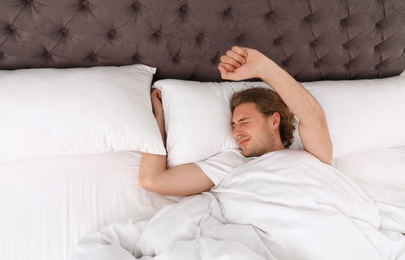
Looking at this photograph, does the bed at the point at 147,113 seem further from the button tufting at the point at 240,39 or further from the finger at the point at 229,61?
the finger at the point at 229,61

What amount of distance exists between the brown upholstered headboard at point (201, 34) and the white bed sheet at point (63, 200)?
1.29 feet

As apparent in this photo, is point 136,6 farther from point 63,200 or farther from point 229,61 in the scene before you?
point 63,200

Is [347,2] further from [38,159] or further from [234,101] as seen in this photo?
[38,159]

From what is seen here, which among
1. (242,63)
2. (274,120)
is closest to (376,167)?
(274,120)

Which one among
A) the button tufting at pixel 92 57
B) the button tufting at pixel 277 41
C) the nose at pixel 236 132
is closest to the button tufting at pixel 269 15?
the button tufting at pixel 277 41

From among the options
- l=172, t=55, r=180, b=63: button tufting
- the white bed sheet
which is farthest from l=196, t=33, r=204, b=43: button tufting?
the white bed sheet

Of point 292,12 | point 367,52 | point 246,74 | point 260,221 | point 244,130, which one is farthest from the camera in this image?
point 367,52

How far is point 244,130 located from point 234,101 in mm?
154

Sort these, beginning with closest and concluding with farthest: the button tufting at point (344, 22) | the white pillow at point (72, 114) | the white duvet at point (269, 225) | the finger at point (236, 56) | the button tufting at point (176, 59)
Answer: the white duvet at point (269, 225) < the white pillow at point (72, 114) < the finger at point (236, 56) < the button tufting at point (176, 59) < the button tufting at point (344, 22)

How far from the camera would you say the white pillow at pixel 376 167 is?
4.75 ft

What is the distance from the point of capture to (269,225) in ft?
3.36

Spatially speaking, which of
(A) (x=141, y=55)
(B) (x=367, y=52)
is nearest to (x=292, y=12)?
(B) (x=367, y=52)

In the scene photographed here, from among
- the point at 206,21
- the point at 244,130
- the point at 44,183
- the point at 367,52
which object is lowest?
the point at 44,183

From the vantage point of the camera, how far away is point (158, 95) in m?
1.36
